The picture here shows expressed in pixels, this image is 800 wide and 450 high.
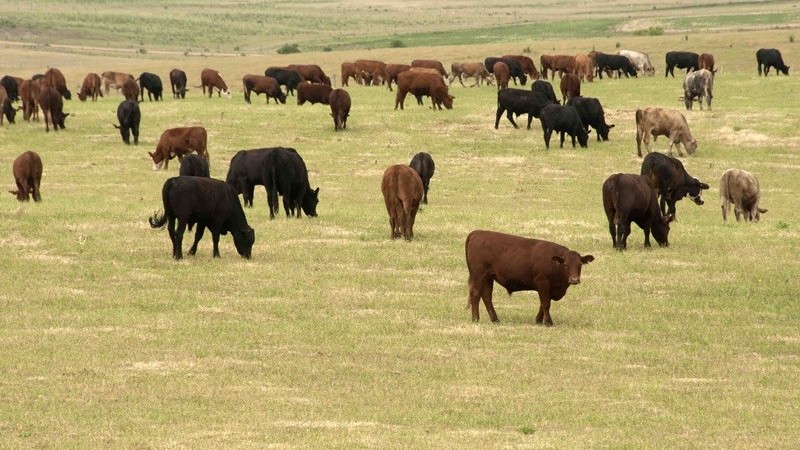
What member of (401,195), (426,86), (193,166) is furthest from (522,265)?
(426,86)

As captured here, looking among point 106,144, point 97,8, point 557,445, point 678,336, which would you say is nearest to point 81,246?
Result: point 678,336

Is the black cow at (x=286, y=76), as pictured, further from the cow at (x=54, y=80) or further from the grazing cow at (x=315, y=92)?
the cow at (x=54, y=80)

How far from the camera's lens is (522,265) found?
704 inches

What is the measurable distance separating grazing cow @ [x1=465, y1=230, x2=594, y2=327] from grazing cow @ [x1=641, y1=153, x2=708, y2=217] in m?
11.5

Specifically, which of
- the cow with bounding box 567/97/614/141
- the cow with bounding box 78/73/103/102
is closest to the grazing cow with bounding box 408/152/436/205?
the cow with bounding box 567/97/614/141

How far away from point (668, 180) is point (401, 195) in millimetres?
6908

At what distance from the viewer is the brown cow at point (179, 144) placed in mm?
40125

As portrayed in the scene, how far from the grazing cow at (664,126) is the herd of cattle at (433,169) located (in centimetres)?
3

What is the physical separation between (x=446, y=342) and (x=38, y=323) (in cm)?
504

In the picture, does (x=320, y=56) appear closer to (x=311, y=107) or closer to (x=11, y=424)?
(x=311, y=107)

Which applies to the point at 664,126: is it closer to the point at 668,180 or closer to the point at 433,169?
the point at 433,169

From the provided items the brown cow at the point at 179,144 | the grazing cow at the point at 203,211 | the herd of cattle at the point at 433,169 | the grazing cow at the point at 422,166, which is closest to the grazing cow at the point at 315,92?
the herd of cattle at the point at 433,169

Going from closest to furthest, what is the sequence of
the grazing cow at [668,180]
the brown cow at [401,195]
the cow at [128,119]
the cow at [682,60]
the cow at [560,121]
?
the brown cow at [401,195]
the grazing cow at [668,180]
the cow at [560,121]
the cow at [128,119]
the cow at [682,60]

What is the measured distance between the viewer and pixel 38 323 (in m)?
18.1
